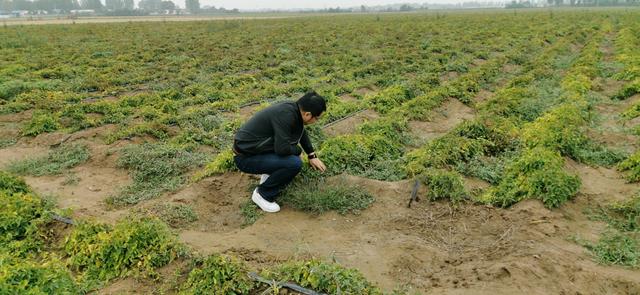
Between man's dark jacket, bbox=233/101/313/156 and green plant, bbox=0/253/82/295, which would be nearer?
green plant, bbox=0/253/82/295

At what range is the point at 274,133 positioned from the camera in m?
5.48

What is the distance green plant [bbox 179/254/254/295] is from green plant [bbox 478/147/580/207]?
341 centimetres

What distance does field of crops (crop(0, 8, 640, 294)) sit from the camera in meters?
4.34

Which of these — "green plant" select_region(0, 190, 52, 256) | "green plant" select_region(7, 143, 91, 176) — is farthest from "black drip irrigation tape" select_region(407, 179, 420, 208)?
"green plant" select_region(7, 143, 91, 176)

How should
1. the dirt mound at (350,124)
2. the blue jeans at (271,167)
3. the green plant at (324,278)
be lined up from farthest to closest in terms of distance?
the dirt mound at (350,124)
the blue jeans at (271,167)
the green plant at (324,278)

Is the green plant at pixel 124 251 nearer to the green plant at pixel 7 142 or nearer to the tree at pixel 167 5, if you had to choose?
the green plant at pixel 7 142

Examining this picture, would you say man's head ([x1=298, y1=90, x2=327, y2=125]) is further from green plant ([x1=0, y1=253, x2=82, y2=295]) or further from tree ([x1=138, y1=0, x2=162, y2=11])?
tree ([x1=138, y1=0, x2=162, y2=11])

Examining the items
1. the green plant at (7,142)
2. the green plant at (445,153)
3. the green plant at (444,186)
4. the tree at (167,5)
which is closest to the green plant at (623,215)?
the green plant at (444,186)

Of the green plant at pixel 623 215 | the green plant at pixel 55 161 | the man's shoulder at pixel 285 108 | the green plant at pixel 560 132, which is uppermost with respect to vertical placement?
the man's shoulder at pixel 285 108

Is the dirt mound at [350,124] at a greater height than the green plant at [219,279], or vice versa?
the dirt mound at [350,124]

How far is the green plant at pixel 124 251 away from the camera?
4484 mm

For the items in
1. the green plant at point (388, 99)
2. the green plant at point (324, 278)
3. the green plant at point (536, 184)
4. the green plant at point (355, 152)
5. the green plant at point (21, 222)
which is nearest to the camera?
the green plant at point (324, 278)

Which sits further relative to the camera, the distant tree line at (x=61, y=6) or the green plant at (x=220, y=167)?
the distant tree line at (x=61, y=6)

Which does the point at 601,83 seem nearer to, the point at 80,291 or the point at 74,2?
the point at 80,291
